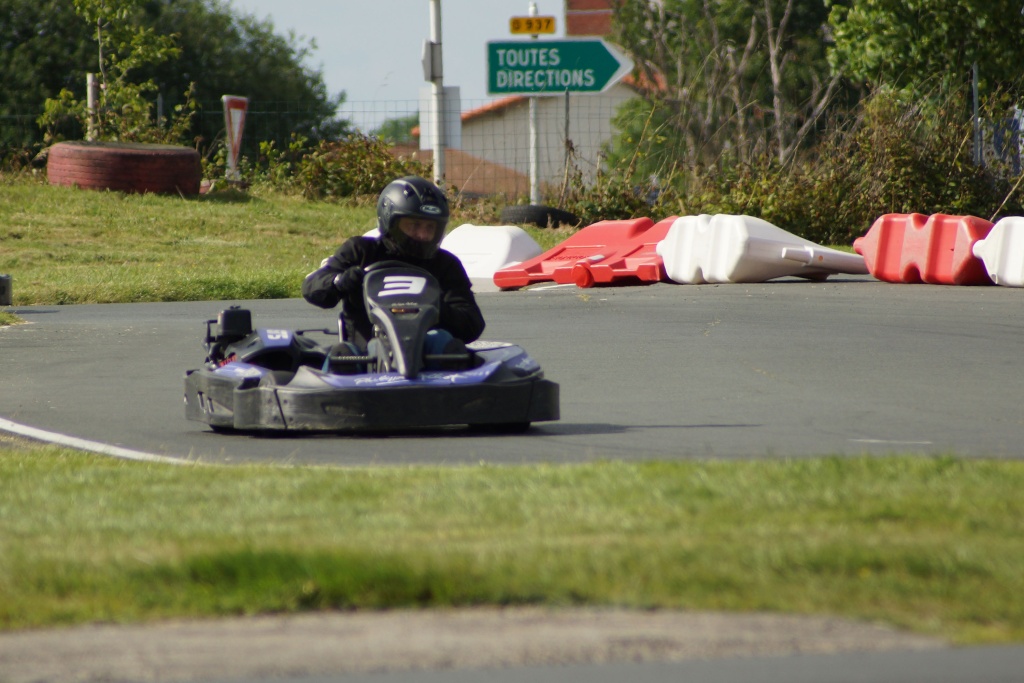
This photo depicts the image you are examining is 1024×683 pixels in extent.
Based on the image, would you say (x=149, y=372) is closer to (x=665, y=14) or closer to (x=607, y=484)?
(x=607, y=484)

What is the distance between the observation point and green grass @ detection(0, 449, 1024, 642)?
3.90 m

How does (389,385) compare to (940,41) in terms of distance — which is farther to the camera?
(940,41)

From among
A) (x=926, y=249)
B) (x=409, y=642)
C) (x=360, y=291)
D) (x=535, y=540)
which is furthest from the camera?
(x=926, y=249)

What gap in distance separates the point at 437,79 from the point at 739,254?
27.5ft

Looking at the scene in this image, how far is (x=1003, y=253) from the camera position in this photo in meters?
14.0

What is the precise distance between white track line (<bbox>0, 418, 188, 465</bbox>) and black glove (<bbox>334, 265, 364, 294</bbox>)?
141 cm

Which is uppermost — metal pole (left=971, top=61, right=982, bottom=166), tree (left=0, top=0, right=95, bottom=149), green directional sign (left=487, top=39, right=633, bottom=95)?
tree (left=0, top=0, right=95, bottom=149)

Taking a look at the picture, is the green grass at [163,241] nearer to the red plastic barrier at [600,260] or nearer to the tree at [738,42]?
the red plastic barrier at [600,260]

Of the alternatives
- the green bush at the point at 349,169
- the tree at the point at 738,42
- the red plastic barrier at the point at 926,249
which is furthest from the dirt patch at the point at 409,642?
the tree at the point at 738,42

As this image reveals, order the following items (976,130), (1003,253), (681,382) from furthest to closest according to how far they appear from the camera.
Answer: (976,130) → (1003,253) → (681,382)

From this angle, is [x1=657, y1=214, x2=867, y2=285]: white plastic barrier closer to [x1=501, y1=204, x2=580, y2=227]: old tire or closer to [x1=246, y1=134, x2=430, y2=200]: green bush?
[x1=501, y1=204, x2=580, y2=227]: old tire

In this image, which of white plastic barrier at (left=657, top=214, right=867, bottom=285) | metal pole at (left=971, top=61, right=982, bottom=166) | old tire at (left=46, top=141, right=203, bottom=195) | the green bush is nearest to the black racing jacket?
white plastic barrier at (left=657, top=214, right=867, bottom=285)

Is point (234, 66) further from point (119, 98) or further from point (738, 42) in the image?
point (119, 98)

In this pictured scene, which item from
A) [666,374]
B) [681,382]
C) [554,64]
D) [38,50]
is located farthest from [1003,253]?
[38,50]
